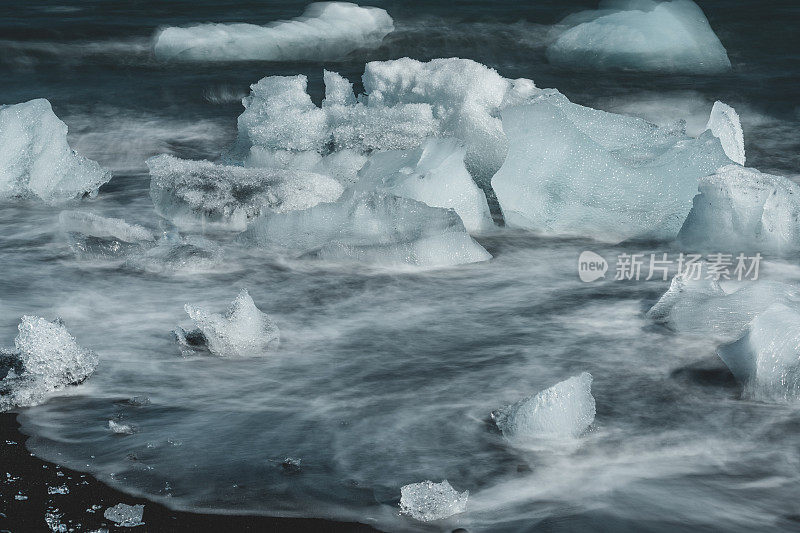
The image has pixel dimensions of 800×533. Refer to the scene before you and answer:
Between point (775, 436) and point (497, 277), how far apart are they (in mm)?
1412

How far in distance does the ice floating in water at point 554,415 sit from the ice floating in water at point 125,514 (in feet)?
2.93

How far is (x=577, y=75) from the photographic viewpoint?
7.64 meters

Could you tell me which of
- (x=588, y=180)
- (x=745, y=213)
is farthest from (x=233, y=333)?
(x=745, y=213)

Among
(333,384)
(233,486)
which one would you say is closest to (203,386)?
(333,384)

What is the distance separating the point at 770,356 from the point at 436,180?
1729 mm

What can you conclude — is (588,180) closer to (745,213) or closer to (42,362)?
(745,213)

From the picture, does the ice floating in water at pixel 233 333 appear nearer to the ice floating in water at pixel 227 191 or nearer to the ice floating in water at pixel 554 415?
the ice floating in water at pixel 554 415

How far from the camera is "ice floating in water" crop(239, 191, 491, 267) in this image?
3.85m

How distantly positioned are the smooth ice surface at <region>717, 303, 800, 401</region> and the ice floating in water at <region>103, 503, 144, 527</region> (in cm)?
161

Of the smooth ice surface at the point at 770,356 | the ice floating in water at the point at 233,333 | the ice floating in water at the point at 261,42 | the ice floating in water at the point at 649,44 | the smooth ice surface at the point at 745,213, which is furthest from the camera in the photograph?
the ice floating in water at the point at 261,42

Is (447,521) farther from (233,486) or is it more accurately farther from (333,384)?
(333,384)

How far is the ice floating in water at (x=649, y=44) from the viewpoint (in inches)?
308

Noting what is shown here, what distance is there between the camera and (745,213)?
3883 millimetres

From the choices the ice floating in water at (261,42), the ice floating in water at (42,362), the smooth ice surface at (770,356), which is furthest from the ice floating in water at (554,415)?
the ice floating in water at (261,42)
